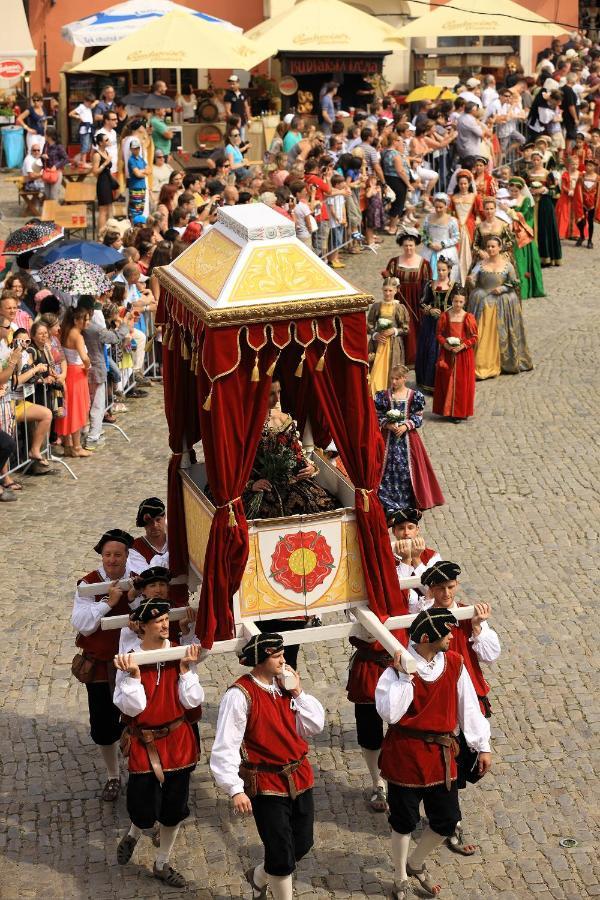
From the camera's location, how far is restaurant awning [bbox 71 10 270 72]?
20.9m

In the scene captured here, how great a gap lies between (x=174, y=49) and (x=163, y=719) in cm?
1540

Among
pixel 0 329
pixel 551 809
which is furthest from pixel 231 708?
pixel 0 329

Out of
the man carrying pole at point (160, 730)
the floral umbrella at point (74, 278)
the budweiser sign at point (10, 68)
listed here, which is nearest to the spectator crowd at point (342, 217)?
the floral umbrella at point (74, 278)

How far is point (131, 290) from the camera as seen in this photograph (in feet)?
50.6

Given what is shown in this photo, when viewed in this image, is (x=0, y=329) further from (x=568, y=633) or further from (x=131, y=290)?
(x=568, y=633)

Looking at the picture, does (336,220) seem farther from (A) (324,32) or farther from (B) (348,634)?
(B) (348,634)

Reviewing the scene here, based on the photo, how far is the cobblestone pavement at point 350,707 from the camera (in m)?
7.67

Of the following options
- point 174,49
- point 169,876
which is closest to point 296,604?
point 169,876

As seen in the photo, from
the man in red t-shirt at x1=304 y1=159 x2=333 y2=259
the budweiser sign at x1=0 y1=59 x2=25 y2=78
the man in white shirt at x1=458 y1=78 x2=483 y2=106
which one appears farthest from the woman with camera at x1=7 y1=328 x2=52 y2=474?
the man in white shirt at x1=458 y1=78 x2=483 y2=106

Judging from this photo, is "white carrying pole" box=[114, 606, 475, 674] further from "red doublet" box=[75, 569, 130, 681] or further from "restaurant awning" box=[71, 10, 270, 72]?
"restaurant awning" box=[71, 10, 270, 72]

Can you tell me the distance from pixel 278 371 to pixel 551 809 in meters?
2.97

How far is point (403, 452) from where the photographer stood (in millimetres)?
12102

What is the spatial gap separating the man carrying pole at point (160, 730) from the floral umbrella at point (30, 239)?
918cm

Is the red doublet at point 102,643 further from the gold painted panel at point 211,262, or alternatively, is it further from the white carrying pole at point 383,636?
the gold painted panel at point 211,262
